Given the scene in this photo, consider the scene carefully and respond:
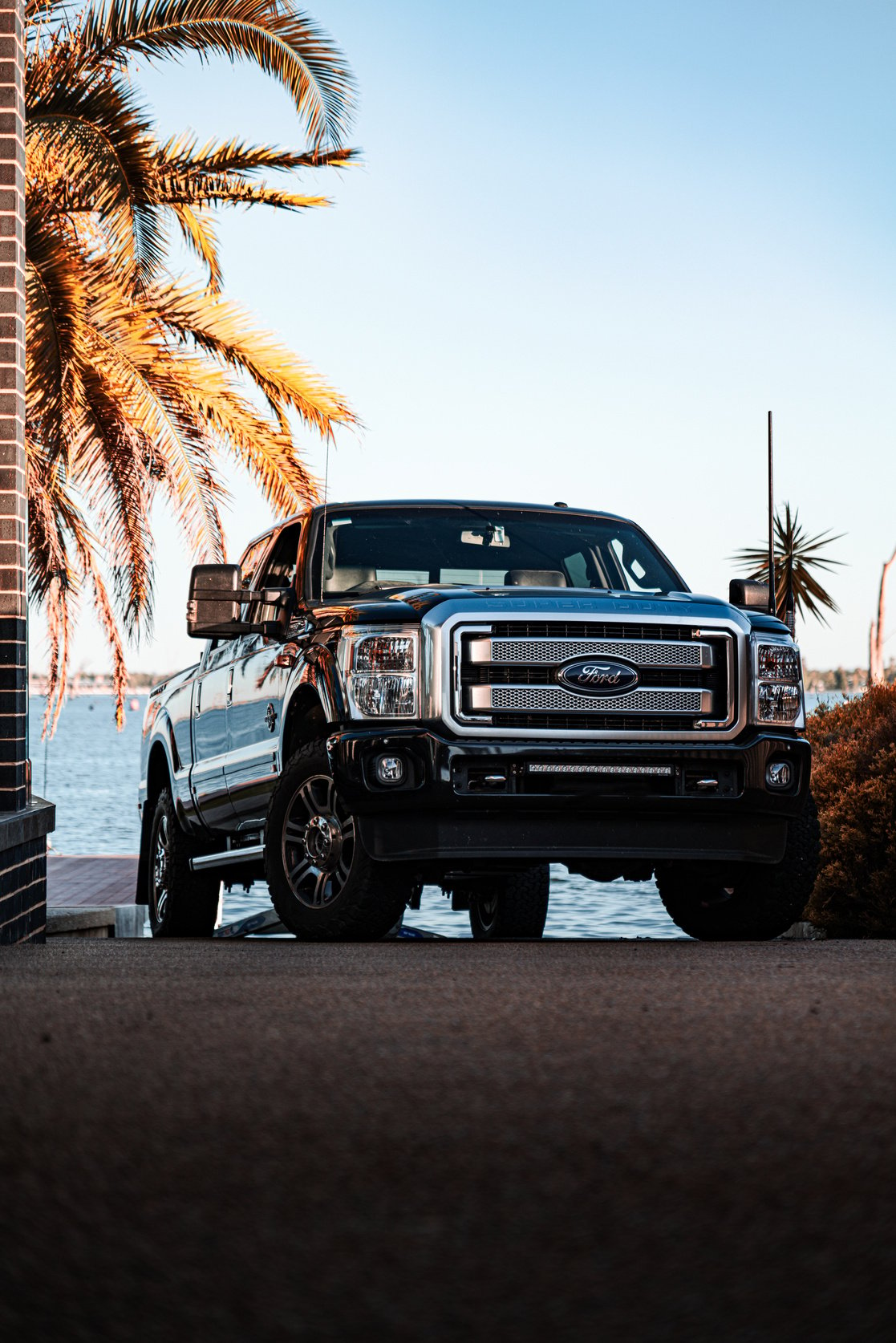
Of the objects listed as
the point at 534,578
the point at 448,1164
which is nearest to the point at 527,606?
the point at 534,578

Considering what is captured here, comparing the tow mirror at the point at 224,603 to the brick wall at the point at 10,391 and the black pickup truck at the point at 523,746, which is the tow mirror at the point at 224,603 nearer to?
the black pickup truck at the point at 523,746

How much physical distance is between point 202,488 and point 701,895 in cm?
1087

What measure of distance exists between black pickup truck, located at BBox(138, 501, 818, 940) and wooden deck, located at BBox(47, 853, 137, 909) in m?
12.2

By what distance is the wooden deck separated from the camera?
24328 mm

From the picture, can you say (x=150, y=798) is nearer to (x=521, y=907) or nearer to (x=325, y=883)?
(x=521, y=907)

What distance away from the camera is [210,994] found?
18.7 feet

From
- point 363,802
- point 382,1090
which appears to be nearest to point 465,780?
point 363,802

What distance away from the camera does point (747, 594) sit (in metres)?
9.48

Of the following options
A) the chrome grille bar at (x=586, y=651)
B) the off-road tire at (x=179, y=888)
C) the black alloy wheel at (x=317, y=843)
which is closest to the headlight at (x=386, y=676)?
the chrome grille bar at (x=586, y=651)

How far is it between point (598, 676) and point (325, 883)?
160cm

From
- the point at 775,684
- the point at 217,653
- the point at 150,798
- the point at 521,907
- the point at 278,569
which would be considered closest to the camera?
the point at 775,684

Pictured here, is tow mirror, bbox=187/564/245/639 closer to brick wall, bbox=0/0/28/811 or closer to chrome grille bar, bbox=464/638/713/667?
brick wall, bbox=0/0/28/811

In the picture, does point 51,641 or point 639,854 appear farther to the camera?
point 51,641

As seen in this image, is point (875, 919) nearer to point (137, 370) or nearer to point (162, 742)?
point (162, 742)
